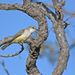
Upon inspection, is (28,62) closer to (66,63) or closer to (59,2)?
(66,63)

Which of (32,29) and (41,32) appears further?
(32,29)

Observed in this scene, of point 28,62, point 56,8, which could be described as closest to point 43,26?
point 56,8

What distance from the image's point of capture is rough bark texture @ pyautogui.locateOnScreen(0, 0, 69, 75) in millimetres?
4062

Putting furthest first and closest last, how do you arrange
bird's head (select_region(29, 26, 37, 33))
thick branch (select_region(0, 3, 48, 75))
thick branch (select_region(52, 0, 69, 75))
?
bird's head (select_region(29, 26, 37, 33)), thick branch (select_region(0, 3, 48, 75)), thick branch (select_region(52, 0, 69, 75))

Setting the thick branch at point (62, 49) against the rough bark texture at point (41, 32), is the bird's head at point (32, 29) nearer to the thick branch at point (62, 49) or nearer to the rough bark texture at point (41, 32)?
the rough bark texture at point (41, 32)

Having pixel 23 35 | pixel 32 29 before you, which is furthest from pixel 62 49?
pixel 23 35

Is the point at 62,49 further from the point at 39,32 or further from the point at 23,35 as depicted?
the point at 23,35

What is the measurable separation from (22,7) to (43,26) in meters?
0.64

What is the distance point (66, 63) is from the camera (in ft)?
13.5

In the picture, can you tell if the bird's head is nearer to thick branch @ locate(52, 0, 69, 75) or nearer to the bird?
the bird

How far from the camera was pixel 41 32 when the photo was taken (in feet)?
14.0

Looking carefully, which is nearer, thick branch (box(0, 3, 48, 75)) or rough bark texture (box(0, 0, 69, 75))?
rough bark texture (box(0, 0, 69, 75))

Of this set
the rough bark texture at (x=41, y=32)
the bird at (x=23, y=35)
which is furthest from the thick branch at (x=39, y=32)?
the bird at (x=23, y=35)

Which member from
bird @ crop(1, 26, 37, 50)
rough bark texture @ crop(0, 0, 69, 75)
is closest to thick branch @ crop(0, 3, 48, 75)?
rough bark texture @ crop(0, 0, 69, 75)
